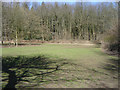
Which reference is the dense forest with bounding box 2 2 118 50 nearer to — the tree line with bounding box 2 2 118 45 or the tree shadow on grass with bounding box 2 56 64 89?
the tree line with bounding box 2 2 118 45

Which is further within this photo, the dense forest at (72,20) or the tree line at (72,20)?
the tree line at (72,20)

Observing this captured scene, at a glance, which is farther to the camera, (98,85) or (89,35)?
(89,35)

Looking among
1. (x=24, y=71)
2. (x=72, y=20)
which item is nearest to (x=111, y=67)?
(x=24, y=71)

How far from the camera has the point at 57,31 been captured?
3753 centimetres

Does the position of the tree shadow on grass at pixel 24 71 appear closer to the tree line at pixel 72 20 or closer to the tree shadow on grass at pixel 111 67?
the tree shadow on grass at pixel 111 67

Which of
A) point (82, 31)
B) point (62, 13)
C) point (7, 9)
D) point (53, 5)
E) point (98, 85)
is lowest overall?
point (98, 85)

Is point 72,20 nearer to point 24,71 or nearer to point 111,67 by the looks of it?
point 111,67

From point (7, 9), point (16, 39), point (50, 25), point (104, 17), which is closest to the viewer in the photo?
point (7, 9)

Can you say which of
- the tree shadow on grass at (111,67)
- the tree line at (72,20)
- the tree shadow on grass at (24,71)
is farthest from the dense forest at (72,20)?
the tree shadow on grass at (111,67)

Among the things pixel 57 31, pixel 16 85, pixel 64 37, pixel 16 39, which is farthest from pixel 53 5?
pixel 16 85

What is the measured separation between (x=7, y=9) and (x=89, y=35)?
78.4 ft

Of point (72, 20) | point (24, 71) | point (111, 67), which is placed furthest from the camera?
point (72, 20)

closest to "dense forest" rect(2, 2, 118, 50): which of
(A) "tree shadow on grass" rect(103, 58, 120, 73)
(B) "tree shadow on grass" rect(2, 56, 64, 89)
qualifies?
(B) "tree shadow on grass" rect(2, 56, 64, 89)

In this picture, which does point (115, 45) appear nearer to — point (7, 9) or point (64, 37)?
point (7, 9)
